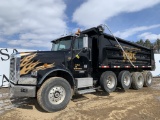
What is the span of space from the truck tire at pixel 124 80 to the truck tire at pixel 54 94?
135 inches

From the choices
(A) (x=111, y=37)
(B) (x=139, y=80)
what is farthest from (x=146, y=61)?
(A) (x=111, y=37)

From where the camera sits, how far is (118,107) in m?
6.22

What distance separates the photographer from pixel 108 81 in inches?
327

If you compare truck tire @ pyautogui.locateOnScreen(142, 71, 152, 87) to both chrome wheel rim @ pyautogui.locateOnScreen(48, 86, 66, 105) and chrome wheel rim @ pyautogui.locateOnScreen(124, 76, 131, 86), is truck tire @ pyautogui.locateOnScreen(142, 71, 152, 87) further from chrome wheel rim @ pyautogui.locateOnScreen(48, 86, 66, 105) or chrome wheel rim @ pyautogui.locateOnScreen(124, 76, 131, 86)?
chrome wheel rim @ pyautogui.locateOnScreen(48, 86, 66, 105)

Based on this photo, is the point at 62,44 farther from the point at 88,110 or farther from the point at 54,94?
the point at 88,110

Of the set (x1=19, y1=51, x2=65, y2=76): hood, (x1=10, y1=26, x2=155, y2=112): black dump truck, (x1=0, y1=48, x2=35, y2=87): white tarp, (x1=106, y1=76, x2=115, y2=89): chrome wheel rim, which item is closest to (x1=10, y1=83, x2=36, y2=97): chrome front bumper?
(x1=10, y1=26, x2=155, y2=112): black dump truck

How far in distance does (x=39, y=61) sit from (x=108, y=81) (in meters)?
3.55

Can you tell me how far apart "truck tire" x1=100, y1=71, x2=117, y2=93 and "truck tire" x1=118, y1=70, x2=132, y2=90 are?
0.43 m

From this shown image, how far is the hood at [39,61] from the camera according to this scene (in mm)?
5887

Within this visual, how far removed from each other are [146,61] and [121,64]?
2.74m

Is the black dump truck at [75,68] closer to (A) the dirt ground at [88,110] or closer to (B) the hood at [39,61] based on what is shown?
(B) the hood at [39,61]

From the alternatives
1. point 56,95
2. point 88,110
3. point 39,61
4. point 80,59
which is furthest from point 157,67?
point 39,61

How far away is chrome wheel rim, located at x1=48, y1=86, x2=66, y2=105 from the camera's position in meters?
5.75

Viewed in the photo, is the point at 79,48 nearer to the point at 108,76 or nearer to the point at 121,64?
the point at 108,76
